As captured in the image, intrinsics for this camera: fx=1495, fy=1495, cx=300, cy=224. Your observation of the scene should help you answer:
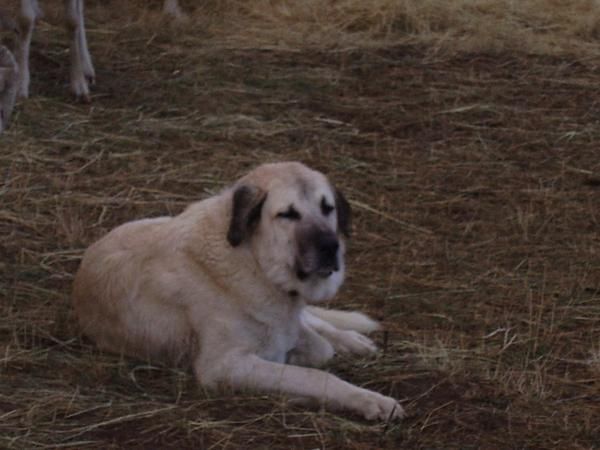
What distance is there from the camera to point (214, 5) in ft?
43.2

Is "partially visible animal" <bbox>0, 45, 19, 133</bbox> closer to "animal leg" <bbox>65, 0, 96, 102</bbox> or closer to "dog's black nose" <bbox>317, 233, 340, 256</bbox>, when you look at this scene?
"dog's black nose" <bbox>317, 233, 340, 256</bbox>

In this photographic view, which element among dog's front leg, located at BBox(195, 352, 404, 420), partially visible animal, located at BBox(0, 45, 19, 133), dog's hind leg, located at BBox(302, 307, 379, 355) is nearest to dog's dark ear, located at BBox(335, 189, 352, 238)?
dog's hind leg, located at BBox(302, 307, 379, 355)

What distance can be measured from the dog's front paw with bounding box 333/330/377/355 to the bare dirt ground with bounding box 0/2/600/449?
77mm

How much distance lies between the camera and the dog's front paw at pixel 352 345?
6082 mm

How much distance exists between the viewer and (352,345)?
20.0 feet

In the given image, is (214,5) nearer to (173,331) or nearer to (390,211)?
(390,211)

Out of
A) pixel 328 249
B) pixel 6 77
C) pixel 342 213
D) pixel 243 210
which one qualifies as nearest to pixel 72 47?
pixel 6 77

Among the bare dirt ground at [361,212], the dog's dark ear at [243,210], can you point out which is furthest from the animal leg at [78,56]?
the dog's dark ear at [243,210]

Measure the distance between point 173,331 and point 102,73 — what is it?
5665mm

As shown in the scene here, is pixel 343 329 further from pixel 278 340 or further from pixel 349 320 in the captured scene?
pixel 278 340

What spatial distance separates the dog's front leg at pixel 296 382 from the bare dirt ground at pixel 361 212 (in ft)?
0.19

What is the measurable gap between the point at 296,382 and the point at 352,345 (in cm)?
76

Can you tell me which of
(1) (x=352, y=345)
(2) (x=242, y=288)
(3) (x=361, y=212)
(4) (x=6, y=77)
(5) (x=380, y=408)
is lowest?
(3) (x=361, y=212)

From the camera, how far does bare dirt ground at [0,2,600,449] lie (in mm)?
5289
